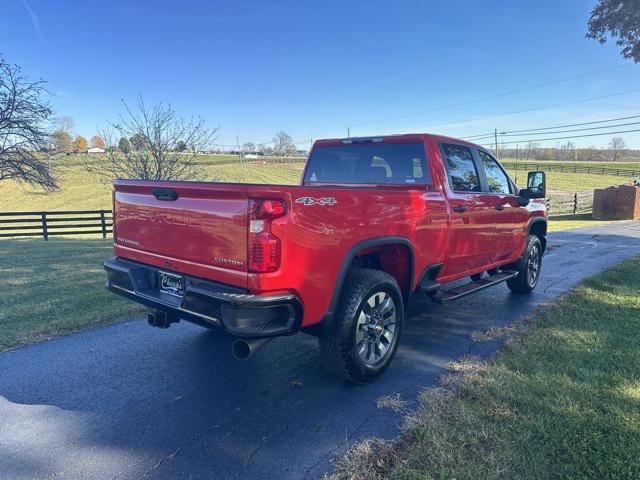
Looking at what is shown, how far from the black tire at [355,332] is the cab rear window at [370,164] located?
4.40ft

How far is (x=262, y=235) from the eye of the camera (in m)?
2.75

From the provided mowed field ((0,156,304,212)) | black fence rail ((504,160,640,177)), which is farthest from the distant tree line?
mowed field ((0,156,304,212))

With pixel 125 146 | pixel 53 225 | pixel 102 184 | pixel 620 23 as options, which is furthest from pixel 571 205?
pixel 102 184

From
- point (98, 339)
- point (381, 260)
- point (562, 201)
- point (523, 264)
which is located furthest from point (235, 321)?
point (562, 201)

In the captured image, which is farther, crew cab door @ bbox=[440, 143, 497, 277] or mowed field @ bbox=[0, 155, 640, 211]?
mowed field @ bbox=[0, 155, 640, 211]

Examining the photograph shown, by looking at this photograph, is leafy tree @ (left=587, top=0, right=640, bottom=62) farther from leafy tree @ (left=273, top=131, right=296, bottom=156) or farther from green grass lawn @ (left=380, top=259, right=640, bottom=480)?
leafy tree @ (left=273, top=131, right=296, bottom=156)

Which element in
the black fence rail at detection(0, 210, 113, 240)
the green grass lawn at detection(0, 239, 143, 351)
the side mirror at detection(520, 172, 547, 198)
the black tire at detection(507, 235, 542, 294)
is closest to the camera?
the green grass lawn at detection(0, 239, 143, 351)

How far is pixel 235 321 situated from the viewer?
279 centimetres

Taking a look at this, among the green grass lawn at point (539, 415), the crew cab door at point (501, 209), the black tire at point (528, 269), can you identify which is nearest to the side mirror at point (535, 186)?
the crew cab door at point (501, 209)

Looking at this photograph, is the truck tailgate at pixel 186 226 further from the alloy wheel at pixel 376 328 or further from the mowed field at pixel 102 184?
the mowed field at pixel 102 184

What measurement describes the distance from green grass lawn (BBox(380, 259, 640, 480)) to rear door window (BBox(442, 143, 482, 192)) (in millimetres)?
1674

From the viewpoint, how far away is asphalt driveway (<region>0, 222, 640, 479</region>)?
2.59m

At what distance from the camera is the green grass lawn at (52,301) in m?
4.75

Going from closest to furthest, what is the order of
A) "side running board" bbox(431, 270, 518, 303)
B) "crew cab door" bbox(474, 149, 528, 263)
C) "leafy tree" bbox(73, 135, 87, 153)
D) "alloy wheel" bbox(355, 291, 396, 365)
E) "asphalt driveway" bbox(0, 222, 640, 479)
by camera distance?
"asphalt driveway" bbox(0, 222, 640, 479) → "alloy wheel" bbox(355, 291, 396, 365) → "side running board" bbox(431, 270, 518, 303) → "crew cab door" bbox(474, 149, 528, 263) → "leafy tree" bbox(73, 135, 87, 153)
